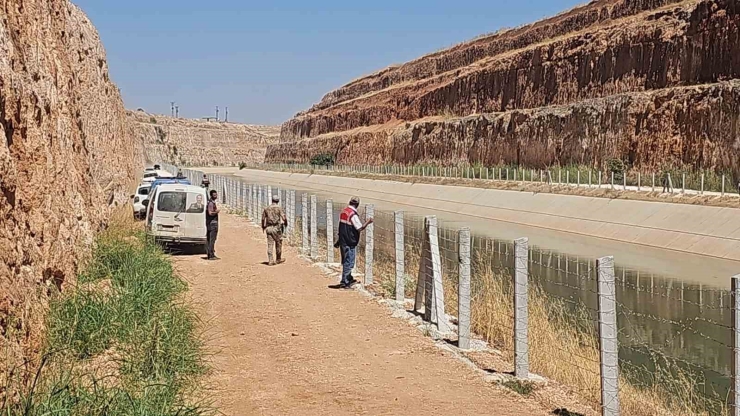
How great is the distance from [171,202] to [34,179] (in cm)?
1167

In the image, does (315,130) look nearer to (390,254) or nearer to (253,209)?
(253,209)

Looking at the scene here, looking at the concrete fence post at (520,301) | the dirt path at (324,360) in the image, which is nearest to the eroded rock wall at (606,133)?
the dirt path at (324,360)

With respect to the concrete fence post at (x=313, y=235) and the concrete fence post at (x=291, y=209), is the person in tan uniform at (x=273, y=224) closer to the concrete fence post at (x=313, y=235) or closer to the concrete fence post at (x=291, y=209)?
the concrete fence post at (x=313, y=235)

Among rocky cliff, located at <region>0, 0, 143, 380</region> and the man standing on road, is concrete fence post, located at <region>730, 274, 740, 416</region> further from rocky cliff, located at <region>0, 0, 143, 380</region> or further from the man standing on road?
the man standing on road

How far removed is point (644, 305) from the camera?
1833 cm

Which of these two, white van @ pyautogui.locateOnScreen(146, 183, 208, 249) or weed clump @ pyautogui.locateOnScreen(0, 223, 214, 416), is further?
white van @ pyautogui.locateOnScreen(146, 183, 208, 249)

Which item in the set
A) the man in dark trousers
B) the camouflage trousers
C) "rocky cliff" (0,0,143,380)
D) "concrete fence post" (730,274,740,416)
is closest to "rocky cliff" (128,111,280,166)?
the man in dark trousers

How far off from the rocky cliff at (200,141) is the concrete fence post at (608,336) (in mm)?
133502

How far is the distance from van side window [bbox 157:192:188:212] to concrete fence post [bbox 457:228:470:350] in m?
11.1

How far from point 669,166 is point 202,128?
128768mm

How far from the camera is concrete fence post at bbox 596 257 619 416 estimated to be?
300 inches

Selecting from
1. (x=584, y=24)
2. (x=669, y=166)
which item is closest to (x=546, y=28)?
(x=584, y=24)

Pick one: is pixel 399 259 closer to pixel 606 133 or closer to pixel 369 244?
pixel 369 244

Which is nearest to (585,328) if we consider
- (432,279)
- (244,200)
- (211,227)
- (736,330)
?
(432,279)
